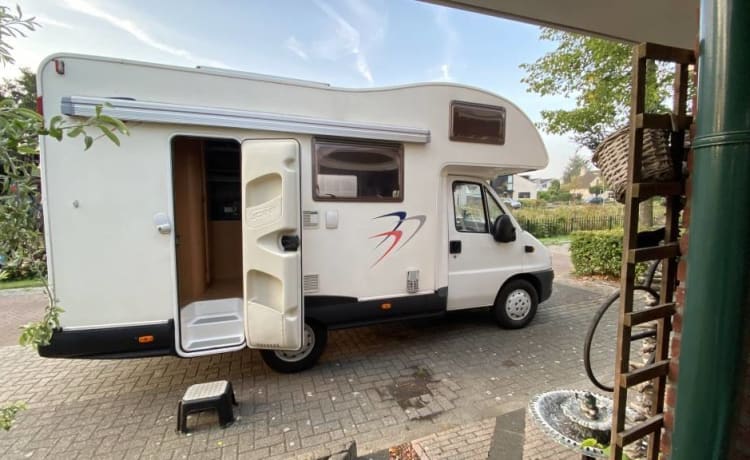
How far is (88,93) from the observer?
262 centimetres

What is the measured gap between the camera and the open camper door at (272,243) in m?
2.84

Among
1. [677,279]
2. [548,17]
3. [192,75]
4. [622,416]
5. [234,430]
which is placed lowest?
[234,430]

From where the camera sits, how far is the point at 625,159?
1.55 metres

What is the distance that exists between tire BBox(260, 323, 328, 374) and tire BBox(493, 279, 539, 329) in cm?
247

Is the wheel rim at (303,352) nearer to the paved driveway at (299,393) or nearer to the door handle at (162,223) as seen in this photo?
the paved driveway at (299,393)

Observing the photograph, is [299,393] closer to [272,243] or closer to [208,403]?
[208,403]

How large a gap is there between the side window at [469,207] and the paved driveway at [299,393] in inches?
58.3

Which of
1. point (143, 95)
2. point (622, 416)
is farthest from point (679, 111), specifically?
point (143, 95)

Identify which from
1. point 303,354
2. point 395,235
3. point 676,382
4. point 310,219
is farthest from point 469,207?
point 676,382

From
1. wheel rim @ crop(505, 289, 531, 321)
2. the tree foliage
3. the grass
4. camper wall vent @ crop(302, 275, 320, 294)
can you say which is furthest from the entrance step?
the tree foliage

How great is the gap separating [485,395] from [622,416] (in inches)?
71.1

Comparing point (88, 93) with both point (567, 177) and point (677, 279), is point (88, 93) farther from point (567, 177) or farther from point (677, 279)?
point (567, 177)

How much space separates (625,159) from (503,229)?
108 inches

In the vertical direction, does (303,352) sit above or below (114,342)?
below
